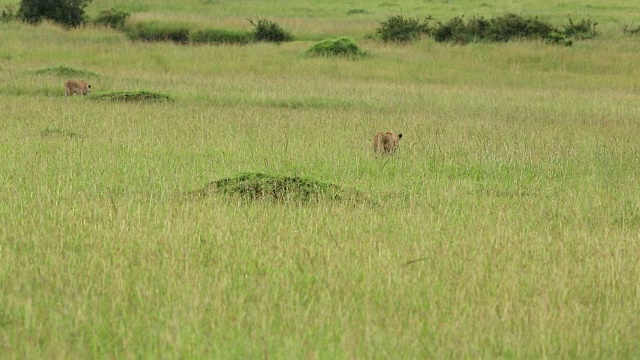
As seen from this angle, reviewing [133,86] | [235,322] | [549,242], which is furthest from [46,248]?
[133,86]

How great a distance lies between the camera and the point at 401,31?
32312 millimetres

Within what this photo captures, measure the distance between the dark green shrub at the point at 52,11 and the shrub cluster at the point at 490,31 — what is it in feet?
34.7

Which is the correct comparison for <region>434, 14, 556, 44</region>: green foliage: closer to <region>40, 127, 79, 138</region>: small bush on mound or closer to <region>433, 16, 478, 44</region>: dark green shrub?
<region>433, 16, 478, 44</region>: dark green shrub

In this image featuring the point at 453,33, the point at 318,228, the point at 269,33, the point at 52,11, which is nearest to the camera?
the point at 318,228

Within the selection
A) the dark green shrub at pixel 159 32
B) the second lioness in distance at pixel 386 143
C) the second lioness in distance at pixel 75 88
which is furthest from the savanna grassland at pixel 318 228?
the dark green shrub at pixel 159 32

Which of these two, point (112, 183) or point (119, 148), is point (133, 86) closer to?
point (119, 148)

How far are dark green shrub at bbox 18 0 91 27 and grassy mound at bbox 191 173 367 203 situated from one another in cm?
2688

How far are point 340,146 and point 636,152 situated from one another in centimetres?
372

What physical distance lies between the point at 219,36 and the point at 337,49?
21.8ft

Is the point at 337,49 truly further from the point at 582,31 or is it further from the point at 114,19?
the point at 114,19

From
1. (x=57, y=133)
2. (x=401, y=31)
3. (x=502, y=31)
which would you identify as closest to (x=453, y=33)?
(x=502, y=31)

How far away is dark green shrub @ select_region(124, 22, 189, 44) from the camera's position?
33500mm

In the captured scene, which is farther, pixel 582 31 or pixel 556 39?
pixel 582 31

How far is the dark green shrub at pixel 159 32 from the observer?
110 ft
